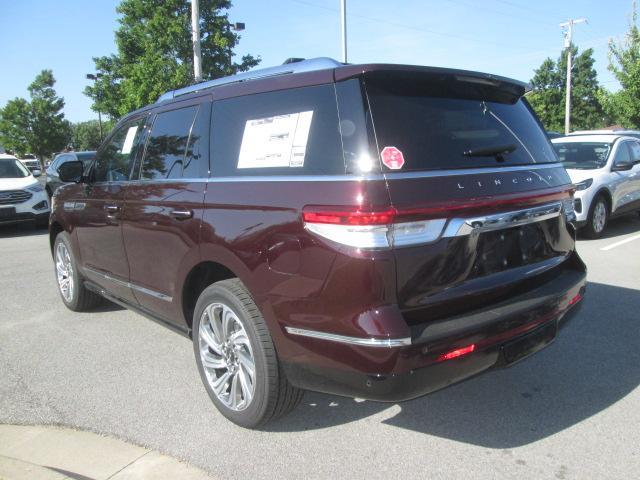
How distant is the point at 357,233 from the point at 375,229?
80mm

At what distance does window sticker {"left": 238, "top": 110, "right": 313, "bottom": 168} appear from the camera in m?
2.71

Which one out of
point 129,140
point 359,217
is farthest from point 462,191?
point 129,140

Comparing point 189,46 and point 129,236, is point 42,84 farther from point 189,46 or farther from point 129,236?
point 129,236

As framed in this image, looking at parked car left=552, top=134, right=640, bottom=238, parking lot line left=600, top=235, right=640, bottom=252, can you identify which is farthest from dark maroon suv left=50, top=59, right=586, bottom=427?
parked car left=552, top=134, right=640, bottom=238

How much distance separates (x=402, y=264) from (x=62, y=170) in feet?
12.0

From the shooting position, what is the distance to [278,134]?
9.33 ft

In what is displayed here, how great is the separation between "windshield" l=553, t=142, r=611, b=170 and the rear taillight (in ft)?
25.8

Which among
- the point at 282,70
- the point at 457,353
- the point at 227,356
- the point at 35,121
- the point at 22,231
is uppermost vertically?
the point at 35,121

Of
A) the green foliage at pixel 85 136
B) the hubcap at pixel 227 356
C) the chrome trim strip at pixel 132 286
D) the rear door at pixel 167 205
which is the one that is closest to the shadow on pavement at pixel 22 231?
the chrome trim strip at pixel 132 286

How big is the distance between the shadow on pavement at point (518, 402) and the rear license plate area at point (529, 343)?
51cm

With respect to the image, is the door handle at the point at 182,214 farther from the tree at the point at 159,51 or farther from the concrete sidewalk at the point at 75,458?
the tree at the point at 159,51

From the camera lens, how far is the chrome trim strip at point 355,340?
2246 mm

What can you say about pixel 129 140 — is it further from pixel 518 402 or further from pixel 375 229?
pixel 518 402

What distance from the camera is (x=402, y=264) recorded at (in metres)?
2.30
